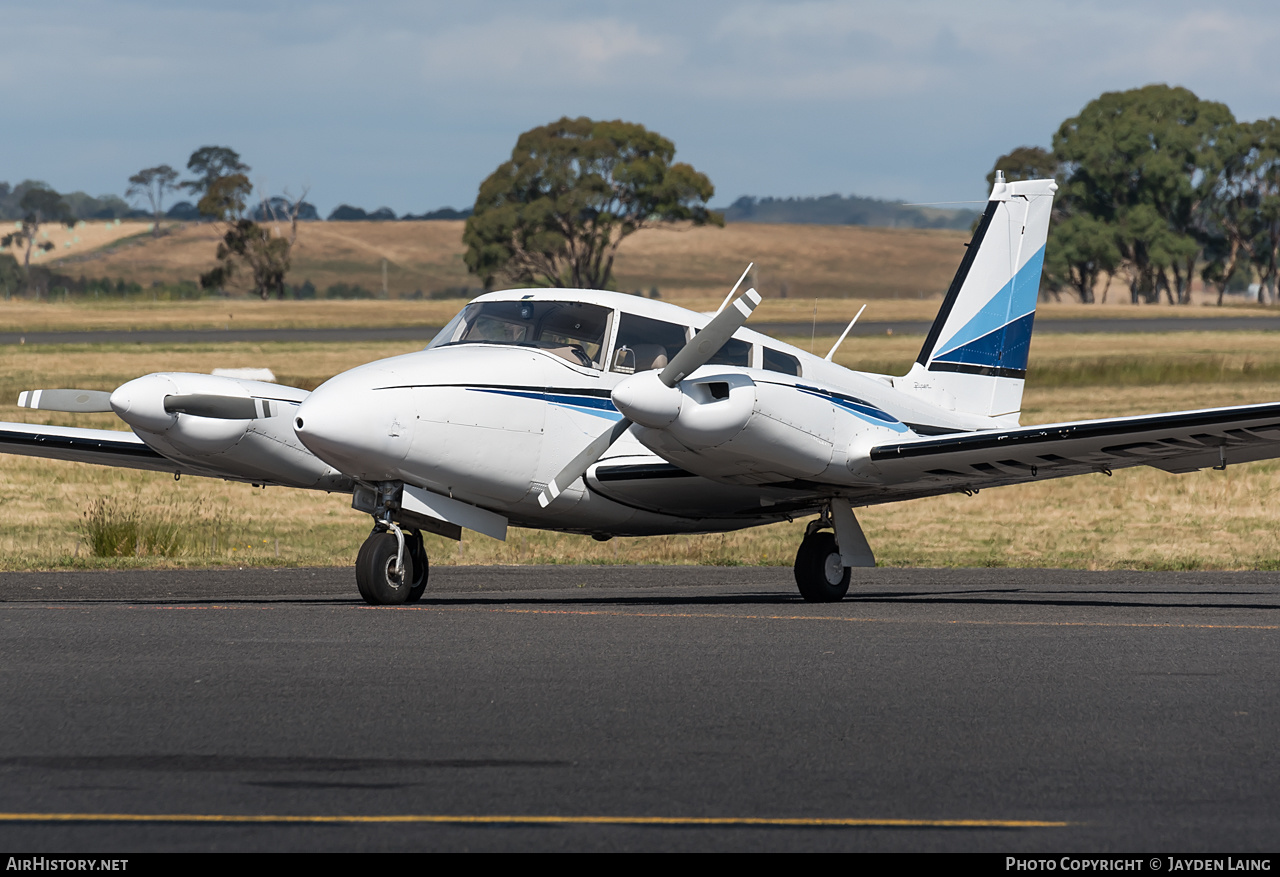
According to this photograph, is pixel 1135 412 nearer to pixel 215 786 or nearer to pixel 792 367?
pixel 792 367

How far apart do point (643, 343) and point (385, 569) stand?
3.36m

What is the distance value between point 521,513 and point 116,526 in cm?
1183

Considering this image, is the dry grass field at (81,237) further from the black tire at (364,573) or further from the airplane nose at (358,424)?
the airplane nose at (358,424)

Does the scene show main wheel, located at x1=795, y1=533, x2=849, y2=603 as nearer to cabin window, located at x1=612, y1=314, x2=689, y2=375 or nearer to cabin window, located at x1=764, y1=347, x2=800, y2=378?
cabin window, located at x1=764, y1=347, x2=800, y2=378

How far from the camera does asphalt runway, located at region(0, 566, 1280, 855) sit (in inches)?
239

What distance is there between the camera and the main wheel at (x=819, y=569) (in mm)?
15961

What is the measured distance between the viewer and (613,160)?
335 feet

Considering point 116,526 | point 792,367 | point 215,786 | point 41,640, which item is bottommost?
point 116,526

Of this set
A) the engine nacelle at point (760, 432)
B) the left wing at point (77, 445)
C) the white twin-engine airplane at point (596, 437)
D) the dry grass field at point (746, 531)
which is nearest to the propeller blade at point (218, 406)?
the white twin-engine airplane at point (596, 437)

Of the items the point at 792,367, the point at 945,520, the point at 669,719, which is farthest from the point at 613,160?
the point at 669,719

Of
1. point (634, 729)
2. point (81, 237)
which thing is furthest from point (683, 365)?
point (81, 237)

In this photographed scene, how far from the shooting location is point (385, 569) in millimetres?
14414

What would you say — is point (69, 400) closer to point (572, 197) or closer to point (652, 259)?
point (572, 197)

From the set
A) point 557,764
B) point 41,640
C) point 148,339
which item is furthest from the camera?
point 148,339
